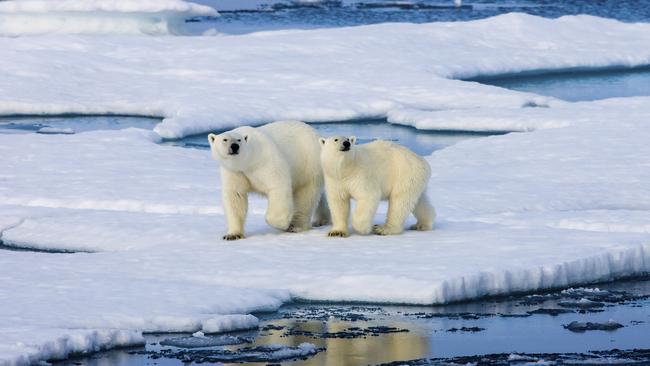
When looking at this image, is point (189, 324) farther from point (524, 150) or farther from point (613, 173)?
point (524, 150)

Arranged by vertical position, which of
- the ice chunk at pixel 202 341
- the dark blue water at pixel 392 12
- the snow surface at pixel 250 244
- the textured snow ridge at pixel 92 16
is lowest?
the ice chunk at pixel 202 341

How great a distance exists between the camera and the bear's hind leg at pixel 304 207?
8188mm

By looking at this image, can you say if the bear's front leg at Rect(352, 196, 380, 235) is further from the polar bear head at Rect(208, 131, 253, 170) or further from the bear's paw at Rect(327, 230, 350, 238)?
the polar bear head at Rect(208, 131, 253, 170)

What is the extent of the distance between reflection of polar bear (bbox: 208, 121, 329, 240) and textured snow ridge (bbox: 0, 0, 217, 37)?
49.3 feet

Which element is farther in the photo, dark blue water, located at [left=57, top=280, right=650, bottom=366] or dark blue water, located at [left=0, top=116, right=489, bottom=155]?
dark blue water, located at [left=0, top=116, right=489, bottom=155]

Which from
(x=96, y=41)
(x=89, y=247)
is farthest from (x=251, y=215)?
(x=96, y=41)

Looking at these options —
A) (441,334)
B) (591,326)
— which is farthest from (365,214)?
(591,326)

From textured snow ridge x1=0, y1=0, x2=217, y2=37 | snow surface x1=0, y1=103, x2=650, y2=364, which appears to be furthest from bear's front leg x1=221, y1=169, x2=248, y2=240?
textured snow ridge x1=0, y1=0, x2=217, y2=37

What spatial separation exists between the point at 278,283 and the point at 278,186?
1.14 metres

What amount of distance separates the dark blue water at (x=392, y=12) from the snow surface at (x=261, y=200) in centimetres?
814

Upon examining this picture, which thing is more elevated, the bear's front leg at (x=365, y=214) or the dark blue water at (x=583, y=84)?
the dark blue water at (x=583, y=84)

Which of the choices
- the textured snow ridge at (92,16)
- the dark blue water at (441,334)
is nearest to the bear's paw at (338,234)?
the dark blue water at (441,334)

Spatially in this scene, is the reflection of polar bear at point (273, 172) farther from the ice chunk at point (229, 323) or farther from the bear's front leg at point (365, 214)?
the ice chunk at point (229, 323)

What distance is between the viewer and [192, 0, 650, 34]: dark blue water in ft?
97.9
